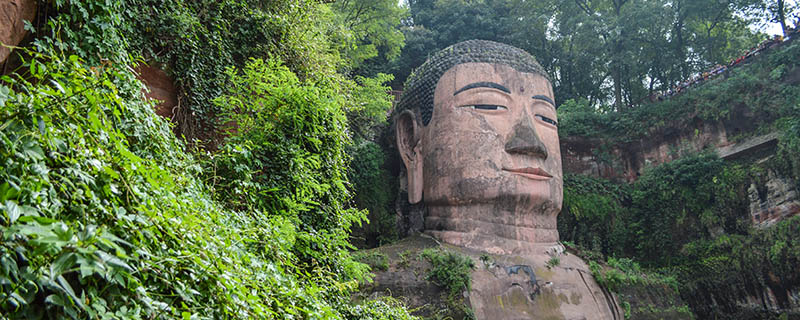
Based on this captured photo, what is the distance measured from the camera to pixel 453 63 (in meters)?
8.54

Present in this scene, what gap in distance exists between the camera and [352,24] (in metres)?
11.7

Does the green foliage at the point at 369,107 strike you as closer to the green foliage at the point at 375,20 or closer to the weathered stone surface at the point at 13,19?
the green foliage at the point at 375,20

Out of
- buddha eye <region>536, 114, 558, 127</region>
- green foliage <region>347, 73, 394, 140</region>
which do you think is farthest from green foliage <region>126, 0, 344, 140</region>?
buddha eye <region>536, 114, 558, 127</region>

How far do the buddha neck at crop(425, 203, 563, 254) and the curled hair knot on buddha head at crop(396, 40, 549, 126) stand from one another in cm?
170

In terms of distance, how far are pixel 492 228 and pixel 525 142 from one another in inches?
54.9

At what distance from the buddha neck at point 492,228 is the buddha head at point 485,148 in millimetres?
15

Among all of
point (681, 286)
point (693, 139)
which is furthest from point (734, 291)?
point (693, 139)

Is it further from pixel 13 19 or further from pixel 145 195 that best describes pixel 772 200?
pixel 13 19

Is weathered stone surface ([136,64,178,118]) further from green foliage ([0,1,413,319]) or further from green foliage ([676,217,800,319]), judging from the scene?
green foliage ([676,217,800,319])

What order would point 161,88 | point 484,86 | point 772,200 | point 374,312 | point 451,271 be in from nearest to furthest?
point 374,312 → point 161,88 → point 451,271 → point 484,86 → point 772,200

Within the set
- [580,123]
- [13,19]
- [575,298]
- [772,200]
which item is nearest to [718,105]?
[772,200]

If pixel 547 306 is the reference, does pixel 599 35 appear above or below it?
above

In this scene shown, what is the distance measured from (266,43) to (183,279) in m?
4.17

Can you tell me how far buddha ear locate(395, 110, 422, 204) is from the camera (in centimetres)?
848
